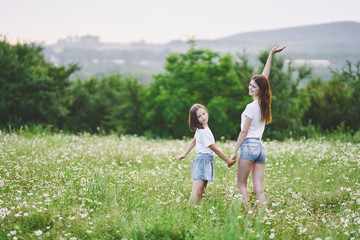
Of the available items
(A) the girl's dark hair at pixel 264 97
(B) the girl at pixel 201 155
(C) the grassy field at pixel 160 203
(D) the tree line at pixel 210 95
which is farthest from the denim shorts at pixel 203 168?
(D) the tree line at pixel 210 95

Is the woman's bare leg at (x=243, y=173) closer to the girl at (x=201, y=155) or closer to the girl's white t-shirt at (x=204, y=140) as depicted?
the girl at (x=201, y=155)

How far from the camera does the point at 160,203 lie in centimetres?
478

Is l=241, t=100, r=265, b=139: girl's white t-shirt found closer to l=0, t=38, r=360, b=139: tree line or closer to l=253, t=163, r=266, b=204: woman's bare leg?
l=253, t=163, r=266, b=204: woman's bare leg

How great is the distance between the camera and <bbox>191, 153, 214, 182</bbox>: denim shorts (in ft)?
16.1

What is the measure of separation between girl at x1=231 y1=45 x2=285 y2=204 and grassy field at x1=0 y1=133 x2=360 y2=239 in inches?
13.0

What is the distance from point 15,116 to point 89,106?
16665 millimetres

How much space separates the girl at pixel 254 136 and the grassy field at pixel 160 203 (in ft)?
1.08

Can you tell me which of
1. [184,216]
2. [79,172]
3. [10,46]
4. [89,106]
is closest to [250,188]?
[184,216]

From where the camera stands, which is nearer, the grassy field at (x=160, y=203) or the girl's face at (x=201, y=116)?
the grassy field at (x=160, y=203)

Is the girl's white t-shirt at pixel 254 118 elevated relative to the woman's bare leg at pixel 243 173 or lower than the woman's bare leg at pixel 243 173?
elevated

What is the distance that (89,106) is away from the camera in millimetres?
43656

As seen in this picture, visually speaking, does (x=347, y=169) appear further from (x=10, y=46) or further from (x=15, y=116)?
(x=10, y=46)

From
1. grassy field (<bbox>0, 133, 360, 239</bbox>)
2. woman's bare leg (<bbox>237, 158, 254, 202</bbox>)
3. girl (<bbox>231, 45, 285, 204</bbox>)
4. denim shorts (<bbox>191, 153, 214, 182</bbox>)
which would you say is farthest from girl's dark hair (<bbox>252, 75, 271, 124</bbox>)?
grassy field (<bbox>0, 133, 360, 239</bbox>)

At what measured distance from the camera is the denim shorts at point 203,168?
4.90 metres
